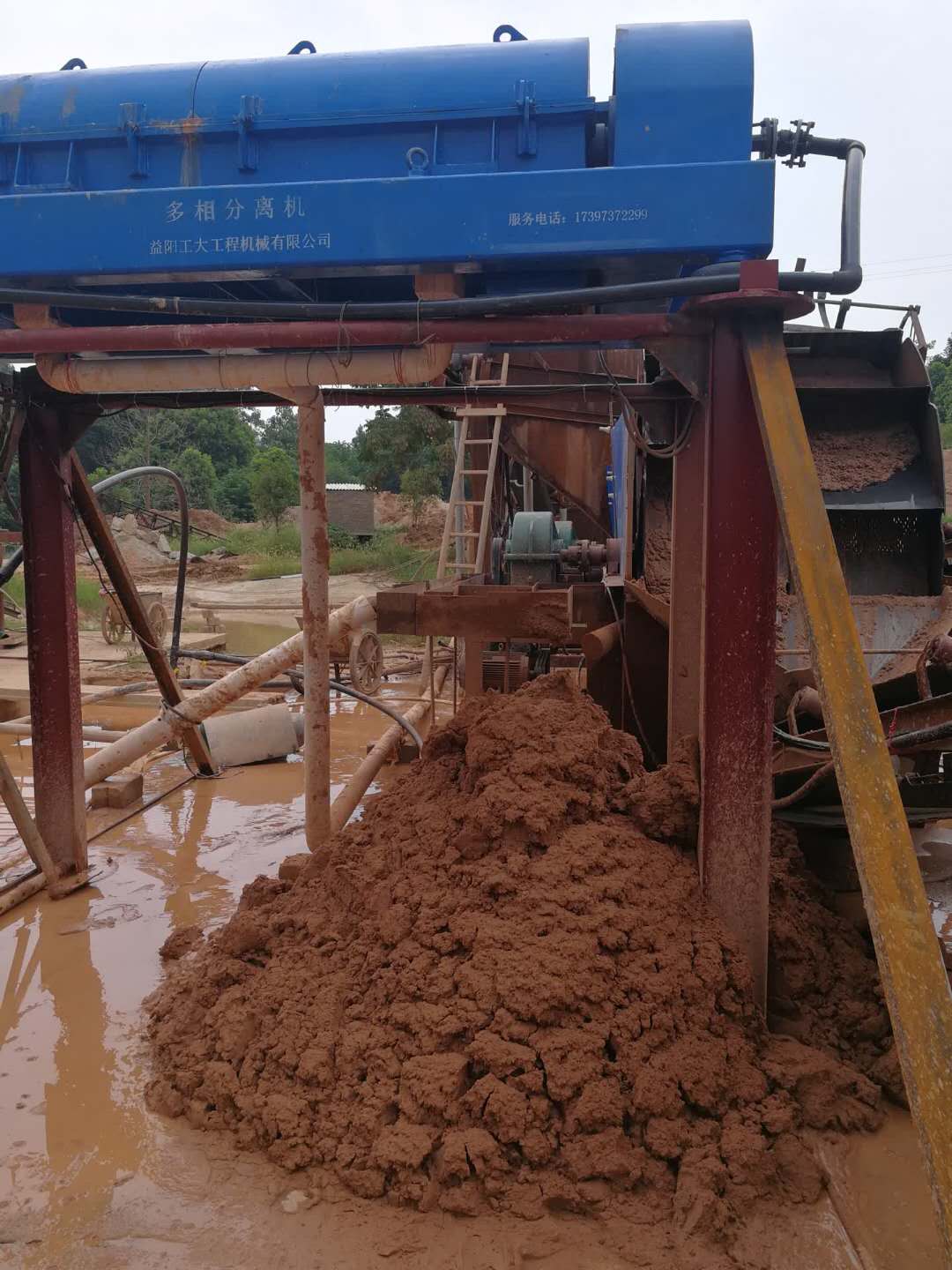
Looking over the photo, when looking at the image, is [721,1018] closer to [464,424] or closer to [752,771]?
[752,771]

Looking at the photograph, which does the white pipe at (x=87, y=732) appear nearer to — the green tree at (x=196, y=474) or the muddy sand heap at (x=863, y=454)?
the muddy sand heap at (x=863, y=454)

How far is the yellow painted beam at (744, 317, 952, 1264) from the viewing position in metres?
1.94

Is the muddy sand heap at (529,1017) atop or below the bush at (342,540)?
below

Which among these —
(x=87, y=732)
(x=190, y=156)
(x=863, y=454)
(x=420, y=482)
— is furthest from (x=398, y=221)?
(x=420, y=482)

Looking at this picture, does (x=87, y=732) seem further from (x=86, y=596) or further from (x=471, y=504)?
(x=86, y=596)

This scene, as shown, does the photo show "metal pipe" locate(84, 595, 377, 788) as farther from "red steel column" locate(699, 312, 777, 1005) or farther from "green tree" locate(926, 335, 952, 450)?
"green tree" locate(926, 335, 952, 450)

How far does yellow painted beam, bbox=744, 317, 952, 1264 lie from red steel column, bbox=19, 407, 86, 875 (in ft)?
12.5

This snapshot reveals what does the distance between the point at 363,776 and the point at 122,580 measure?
1984mm

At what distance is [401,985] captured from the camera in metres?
3.34

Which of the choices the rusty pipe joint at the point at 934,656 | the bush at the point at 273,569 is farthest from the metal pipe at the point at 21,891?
the bush at the point at 273,569

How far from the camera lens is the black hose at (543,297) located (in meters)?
3.15

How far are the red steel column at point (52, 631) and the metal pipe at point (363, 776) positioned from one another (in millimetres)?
1551

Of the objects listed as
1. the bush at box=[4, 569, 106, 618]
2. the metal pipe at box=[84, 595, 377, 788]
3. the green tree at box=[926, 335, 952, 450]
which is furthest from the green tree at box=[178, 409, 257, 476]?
the metal pipe at box=[84, 595, 377, 788]

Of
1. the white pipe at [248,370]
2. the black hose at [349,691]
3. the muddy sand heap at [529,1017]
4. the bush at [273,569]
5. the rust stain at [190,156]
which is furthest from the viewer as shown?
the bush at [273,569]
